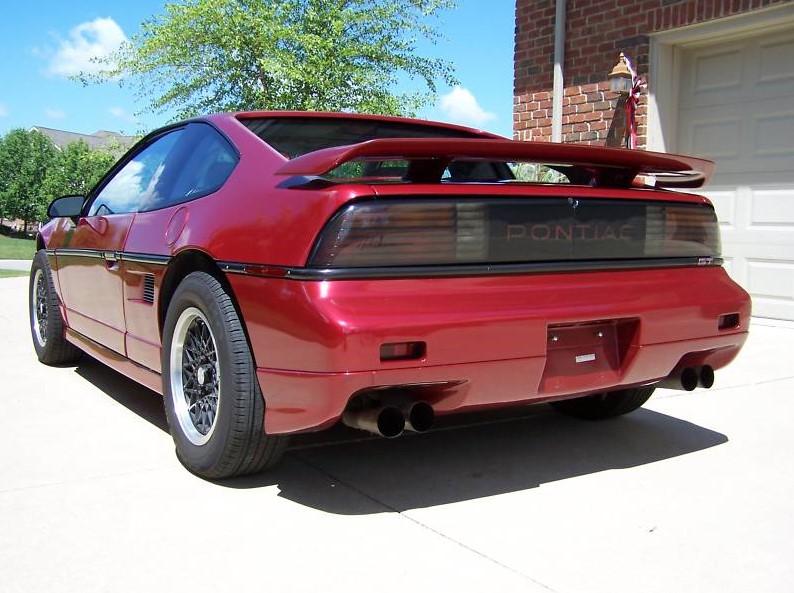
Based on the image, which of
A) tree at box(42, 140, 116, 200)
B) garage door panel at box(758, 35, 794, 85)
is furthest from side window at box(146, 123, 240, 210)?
tree at box(42, 140, 116, 200)

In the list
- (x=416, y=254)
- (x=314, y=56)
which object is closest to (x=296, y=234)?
(x=416, y=254)

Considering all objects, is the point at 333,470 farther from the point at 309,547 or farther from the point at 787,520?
the point at 787,520

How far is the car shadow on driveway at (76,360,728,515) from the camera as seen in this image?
296cm

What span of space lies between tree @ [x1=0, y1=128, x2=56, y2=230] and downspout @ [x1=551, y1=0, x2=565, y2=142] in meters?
64.9

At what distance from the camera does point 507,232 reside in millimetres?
2748

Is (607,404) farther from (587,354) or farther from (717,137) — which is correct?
(717,137)

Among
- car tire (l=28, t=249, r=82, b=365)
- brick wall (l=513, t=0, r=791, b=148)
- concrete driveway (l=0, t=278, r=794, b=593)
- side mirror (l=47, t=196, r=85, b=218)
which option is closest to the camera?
concrete driveway (l=0, t=278, r=794, b=593)

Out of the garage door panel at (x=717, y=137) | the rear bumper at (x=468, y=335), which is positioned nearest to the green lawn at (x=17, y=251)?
the garage door panel at (x=717, y=137)

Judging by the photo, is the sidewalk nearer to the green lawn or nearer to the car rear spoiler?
the green lawn

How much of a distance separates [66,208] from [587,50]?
5.74m

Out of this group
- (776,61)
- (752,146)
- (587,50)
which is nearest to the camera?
(776,61)

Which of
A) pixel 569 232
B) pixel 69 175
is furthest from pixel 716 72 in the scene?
pixel 69 175

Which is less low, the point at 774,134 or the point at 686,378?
the point at 774,134

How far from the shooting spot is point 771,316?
23.3ft
